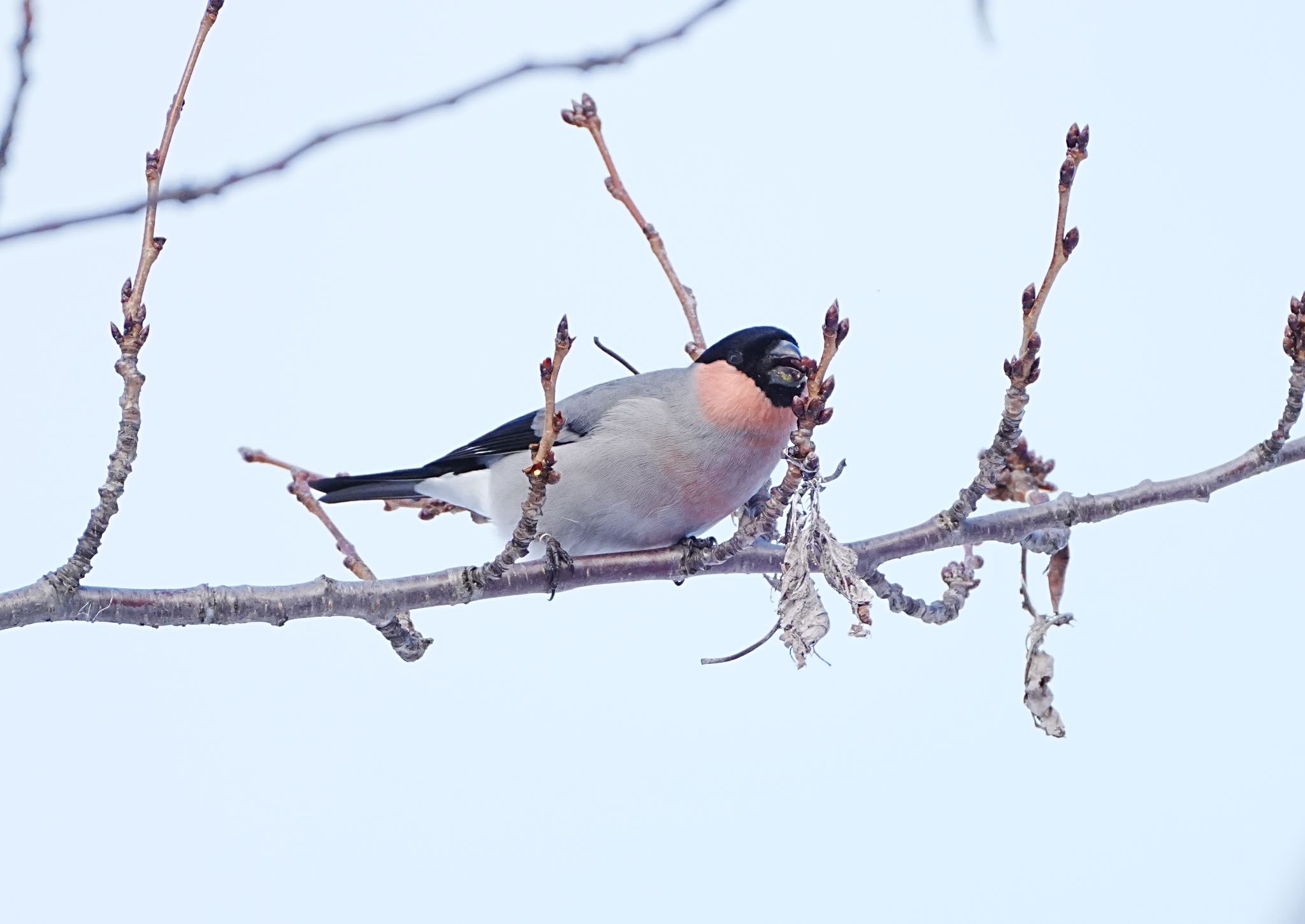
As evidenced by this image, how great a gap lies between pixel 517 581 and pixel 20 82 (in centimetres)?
79

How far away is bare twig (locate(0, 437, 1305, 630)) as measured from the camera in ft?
3.40

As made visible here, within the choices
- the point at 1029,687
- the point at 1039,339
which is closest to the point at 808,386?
the point at 1039,339

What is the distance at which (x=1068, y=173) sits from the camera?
84cm

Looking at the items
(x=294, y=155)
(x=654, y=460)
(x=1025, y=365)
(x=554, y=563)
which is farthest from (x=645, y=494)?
(x=294, y=155)

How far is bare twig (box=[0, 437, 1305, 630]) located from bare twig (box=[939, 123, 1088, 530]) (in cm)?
7

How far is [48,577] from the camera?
999 millimetres

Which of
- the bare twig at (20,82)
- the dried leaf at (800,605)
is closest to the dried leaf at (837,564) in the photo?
the dried leaf at (800,605)

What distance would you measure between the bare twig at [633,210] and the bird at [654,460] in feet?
0.17

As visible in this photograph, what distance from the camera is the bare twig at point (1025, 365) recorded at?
0.85 meters

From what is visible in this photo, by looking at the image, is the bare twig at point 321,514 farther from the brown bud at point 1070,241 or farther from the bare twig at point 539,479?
the brown bud at point 1070,241

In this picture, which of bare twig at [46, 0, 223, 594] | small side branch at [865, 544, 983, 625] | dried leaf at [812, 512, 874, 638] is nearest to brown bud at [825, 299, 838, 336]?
dried leaf at [812, 512, 874, 638]

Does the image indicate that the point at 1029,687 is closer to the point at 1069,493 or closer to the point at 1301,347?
the point at 1069,493

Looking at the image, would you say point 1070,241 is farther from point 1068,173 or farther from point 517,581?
point 517,581

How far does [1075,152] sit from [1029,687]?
1.69ft
